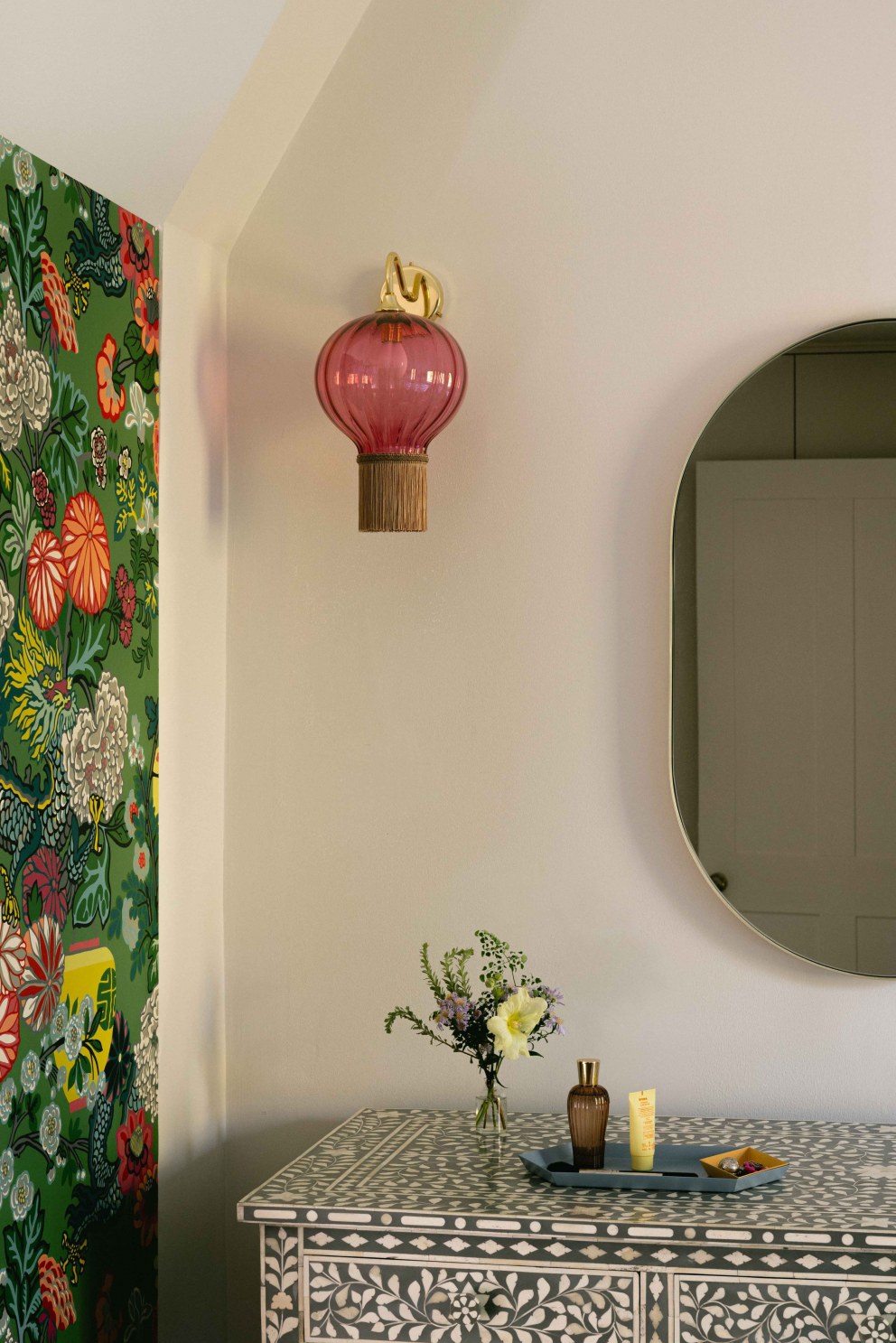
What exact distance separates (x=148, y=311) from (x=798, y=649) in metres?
1.06

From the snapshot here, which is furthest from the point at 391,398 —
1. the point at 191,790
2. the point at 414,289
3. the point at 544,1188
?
the point at 544,1188

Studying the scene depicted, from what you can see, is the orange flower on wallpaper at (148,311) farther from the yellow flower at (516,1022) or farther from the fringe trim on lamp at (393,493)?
the yellow flower at (516,1022)

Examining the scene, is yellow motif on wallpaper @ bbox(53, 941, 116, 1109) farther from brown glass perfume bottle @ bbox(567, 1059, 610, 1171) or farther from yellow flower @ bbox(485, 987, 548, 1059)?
brown glass perfume bottle @ bbox(567, 1059, 610, 1171)

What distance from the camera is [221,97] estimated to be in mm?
1756

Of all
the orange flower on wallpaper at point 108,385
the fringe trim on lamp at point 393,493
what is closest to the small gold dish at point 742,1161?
the fringe trim on lamp at point 393,493

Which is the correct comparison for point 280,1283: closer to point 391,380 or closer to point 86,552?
point 86,552

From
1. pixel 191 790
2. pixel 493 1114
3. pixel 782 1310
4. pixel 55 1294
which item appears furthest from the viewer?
pixel 191 790

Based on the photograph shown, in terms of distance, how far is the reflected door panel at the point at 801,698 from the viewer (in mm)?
1837

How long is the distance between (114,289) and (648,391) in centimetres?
79

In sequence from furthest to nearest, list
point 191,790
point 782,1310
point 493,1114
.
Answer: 1. point 191,790
2. point 493,1114
3. point 782,1310

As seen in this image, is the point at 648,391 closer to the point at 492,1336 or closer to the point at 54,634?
the point at 54,634

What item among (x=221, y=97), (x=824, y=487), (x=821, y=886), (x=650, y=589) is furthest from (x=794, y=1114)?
(x=221, y=97)

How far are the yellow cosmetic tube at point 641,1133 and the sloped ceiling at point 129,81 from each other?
4.56ft

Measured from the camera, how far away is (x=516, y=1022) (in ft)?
5.60
